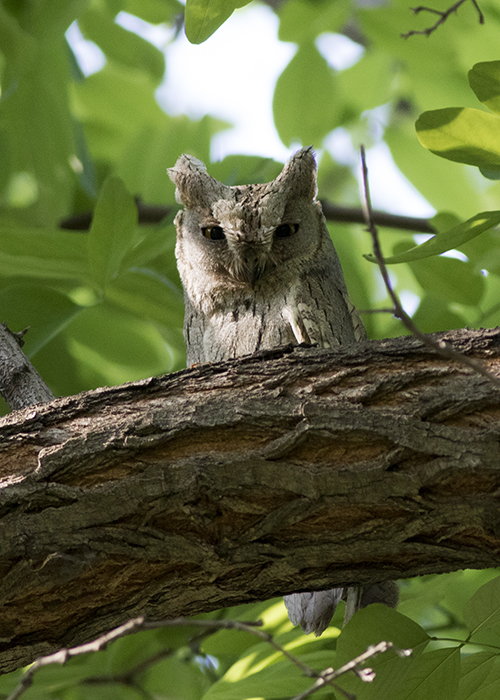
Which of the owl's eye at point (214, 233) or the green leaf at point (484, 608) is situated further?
the owl's eye at point (214, 233)

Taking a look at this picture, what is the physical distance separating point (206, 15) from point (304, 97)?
5.47 ft

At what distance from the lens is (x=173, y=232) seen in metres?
2.60

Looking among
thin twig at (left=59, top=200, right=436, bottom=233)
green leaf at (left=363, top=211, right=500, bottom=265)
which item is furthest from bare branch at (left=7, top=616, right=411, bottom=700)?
thin twig at (left=59, top=200, right=436, bottom=233)

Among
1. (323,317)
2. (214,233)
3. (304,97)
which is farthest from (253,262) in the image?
(304,97)

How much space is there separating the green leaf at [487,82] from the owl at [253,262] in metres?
1.07

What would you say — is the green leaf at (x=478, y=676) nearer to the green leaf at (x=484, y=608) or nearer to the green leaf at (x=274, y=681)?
the green leaf at (x=484, y=608)

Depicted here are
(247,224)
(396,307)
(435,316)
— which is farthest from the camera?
(247,224)

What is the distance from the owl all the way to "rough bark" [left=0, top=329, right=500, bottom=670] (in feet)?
3.20

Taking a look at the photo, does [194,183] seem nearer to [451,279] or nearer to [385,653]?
[451,279]

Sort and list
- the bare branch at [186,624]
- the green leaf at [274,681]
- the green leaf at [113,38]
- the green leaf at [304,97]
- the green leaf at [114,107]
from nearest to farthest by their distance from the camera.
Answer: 1. the bare branch at [186,624]
2. the green leaf at [274,681]
3. the green leaf at [304,97]
4. the green leaf at [113,38]
5. the green leaf at [114,107]

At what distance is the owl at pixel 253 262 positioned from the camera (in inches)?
96.9

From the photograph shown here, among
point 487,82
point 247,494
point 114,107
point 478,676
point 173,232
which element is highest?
point 114,107

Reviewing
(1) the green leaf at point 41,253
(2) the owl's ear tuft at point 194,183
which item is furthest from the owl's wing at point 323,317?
(1) the green leaf at point 41,253

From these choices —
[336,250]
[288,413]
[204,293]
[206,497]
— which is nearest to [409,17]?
[336,250]
